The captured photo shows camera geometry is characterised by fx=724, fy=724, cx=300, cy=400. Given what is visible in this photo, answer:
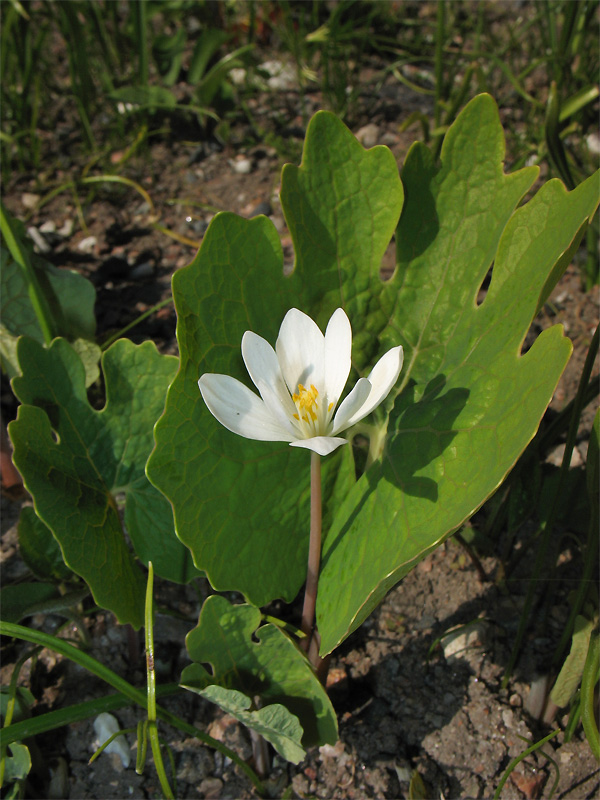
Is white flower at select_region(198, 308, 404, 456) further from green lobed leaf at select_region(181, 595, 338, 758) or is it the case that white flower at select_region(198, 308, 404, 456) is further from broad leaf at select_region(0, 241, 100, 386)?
broad leaf at select_region(0, 241, 100, 386)

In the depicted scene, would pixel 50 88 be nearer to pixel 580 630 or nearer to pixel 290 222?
pixel 290 222

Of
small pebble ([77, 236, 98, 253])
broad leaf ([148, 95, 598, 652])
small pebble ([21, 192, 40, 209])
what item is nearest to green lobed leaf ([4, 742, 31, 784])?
broad leaf ([148, 95, 598, 652])

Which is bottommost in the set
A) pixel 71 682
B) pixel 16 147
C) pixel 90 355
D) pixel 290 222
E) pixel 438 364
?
pixel 71 682

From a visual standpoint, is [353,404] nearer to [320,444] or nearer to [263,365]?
[320,444]

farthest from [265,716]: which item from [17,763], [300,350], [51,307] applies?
[51,307]

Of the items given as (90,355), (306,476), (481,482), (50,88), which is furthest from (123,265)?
(481,482)
